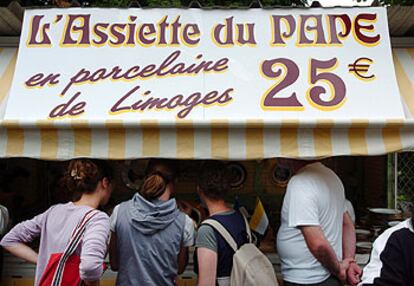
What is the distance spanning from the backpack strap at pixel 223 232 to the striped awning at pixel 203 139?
456 millimetres

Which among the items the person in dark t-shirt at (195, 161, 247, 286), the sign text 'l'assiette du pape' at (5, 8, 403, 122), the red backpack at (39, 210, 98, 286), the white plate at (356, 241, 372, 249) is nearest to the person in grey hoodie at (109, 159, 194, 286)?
the person in dark t-shirt at (195, 161, 247, 286)

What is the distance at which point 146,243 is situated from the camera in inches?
111

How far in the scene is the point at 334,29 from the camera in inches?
141

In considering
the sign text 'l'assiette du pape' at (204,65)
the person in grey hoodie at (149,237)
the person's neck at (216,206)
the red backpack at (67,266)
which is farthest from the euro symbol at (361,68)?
the red backpack at (67,266)

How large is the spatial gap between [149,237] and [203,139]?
2.36ft

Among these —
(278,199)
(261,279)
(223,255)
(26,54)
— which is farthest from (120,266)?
(278,199)

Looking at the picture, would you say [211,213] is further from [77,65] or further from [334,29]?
[334,29]

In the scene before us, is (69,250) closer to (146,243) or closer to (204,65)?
(146,243)

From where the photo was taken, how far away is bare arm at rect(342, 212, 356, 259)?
10.6 ft

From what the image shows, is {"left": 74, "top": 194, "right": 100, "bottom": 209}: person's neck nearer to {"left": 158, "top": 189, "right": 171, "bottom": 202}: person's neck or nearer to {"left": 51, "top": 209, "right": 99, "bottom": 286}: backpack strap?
{"left": 51, "top": 209, "right": 99, "bottom": 286}: backpack strap

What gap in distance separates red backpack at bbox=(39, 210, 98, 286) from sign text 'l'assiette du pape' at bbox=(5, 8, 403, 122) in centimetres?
87

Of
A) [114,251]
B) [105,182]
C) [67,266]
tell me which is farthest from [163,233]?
[67,266]

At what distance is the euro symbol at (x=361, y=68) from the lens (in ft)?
11.1

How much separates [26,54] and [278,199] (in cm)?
448
